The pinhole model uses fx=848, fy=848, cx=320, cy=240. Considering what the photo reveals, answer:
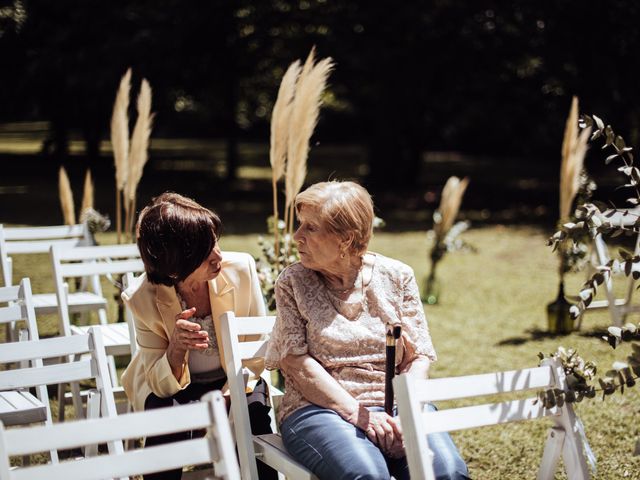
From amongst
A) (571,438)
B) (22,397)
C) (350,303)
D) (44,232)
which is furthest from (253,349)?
(44,232)

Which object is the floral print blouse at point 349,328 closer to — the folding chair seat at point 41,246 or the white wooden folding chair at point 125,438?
the white wooden folding chair at point 125,438

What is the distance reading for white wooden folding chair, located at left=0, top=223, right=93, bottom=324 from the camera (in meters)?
6.02

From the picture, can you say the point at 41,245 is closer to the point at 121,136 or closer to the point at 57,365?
the point at 121,136

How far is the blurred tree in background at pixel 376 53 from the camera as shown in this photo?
52.1 feet

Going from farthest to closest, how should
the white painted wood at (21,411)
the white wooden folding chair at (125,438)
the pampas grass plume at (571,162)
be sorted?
the pampas grass plume at (571,162), the white painted wood at (21,411), the white wooden folding chair at (125,438)

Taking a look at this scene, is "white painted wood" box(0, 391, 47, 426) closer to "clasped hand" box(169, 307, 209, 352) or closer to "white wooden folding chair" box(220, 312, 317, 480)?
"clasped hand" box(169, 307, 209, 352)

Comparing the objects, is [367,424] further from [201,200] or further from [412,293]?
[201,200]

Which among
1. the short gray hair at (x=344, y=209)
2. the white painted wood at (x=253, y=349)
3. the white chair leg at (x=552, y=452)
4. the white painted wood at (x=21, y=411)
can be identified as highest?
the short gray hair at (x=344, y=209)

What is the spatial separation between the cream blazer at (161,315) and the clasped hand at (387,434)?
81 cm

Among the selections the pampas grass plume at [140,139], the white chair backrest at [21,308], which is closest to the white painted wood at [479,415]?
the white chair backrest at [21,308]

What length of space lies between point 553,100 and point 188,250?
652 inches

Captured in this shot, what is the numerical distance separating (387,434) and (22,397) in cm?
170

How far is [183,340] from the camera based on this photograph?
3400mm

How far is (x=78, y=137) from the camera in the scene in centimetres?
4162
